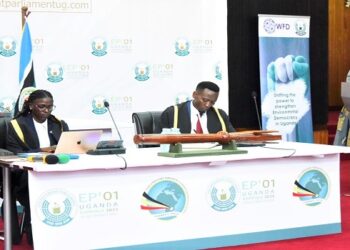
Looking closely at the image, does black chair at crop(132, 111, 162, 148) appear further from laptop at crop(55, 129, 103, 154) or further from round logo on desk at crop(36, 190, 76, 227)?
round logo on desk at crop(36, 190, 76, 227)

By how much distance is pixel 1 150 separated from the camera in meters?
5.64

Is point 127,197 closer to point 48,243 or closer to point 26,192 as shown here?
point 48,243

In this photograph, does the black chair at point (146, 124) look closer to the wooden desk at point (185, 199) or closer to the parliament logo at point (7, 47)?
the wooden desk at point (185, 199)

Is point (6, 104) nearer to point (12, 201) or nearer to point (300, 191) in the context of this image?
point (12, 201)

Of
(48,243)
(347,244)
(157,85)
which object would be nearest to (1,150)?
(48,243)

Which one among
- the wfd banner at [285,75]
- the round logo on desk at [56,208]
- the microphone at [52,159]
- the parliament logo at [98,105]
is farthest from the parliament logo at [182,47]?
the round logo on desk at [56,208]

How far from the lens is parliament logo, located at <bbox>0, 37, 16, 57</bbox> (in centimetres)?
782

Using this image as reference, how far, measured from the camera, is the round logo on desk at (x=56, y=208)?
15.9 ft

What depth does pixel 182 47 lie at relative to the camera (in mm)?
8914

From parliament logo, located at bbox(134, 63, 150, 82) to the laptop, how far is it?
126 inches

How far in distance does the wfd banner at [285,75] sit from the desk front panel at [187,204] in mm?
3840

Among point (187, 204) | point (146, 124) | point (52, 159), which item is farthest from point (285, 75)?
point (52, 159)

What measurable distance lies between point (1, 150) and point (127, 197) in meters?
1.13

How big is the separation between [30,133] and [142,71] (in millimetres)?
2862
